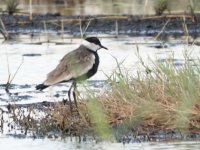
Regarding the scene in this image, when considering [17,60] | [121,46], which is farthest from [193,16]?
[17,60]

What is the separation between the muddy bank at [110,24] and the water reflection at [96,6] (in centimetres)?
83

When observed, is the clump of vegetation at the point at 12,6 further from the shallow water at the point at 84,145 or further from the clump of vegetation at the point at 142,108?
the shallow water at the point at 84,145

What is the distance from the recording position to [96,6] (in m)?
23.5

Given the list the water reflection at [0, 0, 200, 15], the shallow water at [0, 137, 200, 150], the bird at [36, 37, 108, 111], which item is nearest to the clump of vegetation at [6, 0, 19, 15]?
the water reflection at [0, 0, 200, 15]

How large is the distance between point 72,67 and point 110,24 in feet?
34.0

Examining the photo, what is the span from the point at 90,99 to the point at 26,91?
11.5 ft

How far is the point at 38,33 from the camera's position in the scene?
20500mm

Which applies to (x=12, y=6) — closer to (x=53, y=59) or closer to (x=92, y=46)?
(x=53, y=59)

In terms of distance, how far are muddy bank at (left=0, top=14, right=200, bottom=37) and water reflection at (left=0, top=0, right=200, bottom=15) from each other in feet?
2.72

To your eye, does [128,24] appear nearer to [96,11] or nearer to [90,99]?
[96,11]

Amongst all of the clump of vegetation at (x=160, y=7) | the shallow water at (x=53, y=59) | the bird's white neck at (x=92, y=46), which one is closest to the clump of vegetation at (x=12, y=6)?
the shallow water at (x=53, y=59)

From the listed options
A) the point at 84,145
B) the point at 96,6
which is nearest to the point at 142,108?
the point at 84,145

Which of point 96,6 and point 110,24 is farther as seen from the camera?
point 96,6

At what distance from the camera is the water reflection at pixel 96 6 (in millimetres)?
22109
